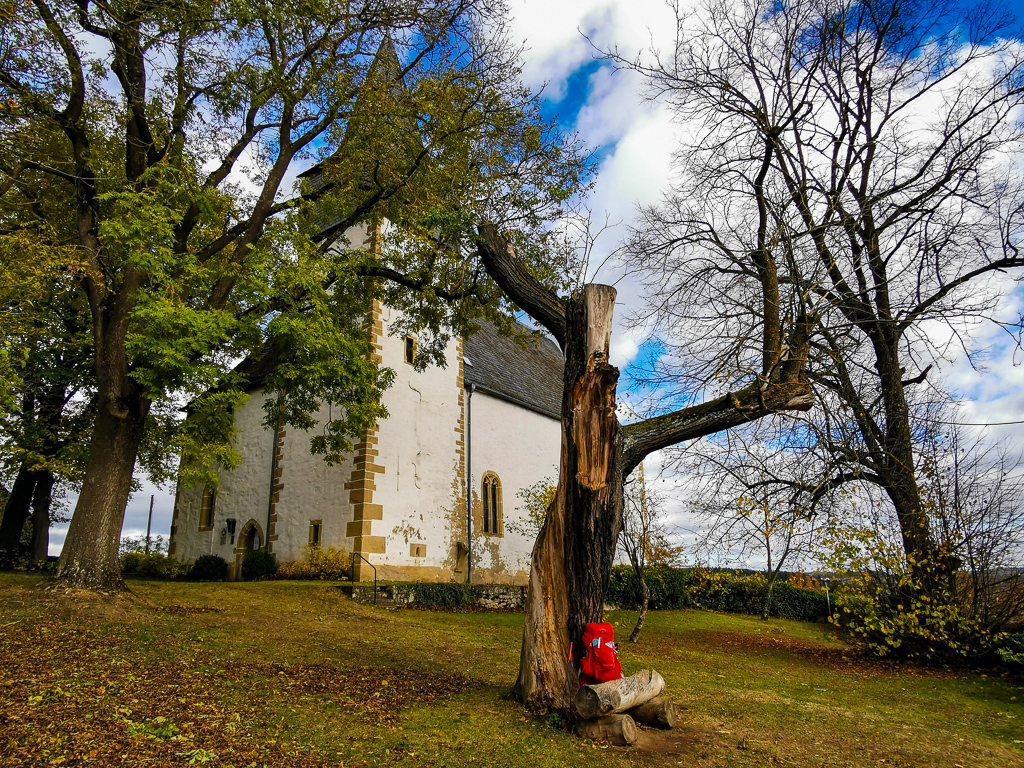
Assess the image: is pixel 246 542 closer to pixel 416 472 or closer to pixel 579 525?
pixel 416 472

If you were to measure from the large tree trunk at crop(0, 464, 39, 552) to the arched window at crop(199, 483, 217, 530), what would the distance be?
→ 4.96 metres

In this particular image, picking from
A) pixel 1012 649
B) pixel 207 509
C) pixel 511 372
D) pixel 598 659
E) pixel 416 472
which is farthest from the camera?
pixel 511 372

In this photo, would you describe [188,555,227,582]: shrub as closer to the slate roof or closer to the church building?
the church building

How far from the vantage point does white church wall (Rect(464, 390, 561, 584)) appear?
63.8 ft

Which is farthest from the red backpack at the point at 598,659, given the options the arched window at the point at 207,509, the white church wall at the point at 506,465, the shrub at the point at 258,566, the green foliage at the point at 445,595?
the arched window at the point at 207,509

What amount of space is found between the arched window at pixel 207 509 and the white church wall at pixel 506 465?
8.78 m

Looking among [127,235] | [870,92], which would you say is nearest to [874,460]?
[870,92]

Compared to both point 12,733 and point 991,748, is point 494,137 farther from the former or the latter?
point 991,748

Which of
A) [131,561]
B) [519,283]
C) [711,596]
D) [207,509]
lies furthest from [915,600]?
[131,561]

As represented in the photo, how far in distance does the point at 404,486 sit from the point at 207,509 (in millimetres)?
8249

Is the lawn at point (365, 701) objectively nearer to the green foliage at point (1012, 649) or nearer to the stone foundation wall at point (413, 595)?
the green foliage at point (1012, 649)

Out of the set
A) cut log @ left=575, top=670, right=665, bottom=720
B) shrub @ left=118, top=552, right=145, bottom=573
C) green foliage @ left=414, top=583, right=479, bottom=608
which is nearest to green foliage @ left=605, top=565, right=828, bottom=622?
green foliage @ left=414, top=583, right=479, bottom=608

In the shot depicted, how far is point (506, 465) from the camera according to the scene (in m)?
21.2

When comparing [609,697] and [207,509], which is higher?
[207,509]
